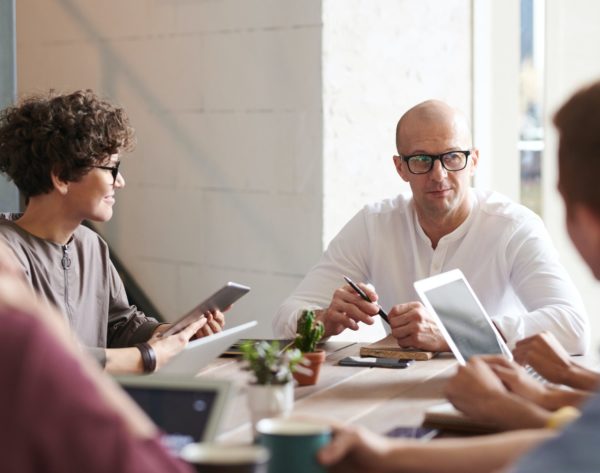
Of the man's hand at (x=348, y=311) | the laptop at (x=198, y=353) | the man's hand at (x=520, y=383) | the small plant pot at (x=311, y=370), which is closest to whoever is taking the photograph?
the man's hand at (x=520, y=383)

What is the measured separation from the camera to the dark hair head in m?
1.43

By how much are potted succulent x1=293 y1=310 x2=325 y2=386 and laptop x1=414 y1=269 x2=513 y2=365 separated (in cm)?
26

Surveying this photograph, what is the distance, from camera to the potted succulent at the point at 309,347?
2.33m

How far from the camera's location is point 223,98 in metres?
4.56

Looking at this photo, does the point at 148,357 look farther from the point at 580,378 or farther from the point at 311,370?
the point at 580,378

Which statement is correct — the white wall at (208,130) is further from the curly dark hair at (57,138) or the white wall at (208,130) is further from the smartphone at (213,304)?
the smartphone at (213,304)

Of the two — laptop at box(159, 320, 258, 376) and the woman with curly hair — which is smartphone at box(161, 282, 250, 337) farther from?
laptop at box(159, 320, 258, 376)

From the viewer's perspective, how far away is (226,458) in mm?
1357

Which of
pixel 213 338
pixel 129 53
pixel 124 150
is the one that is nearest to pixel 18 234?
pixel 124 150

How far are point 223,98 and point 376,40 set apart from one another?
2.33 ft

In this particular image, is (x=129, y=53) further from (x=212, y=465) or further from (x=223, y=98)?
(x=212, y=465)

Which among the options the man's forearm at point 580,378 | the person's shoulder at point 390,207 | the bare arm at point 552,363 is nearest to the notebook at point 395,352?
the bare arm at point 552,363

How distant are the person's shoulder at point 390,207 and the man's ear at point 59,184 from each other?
3.35 ft

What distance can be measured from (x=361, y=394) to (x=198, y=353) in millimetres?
369
